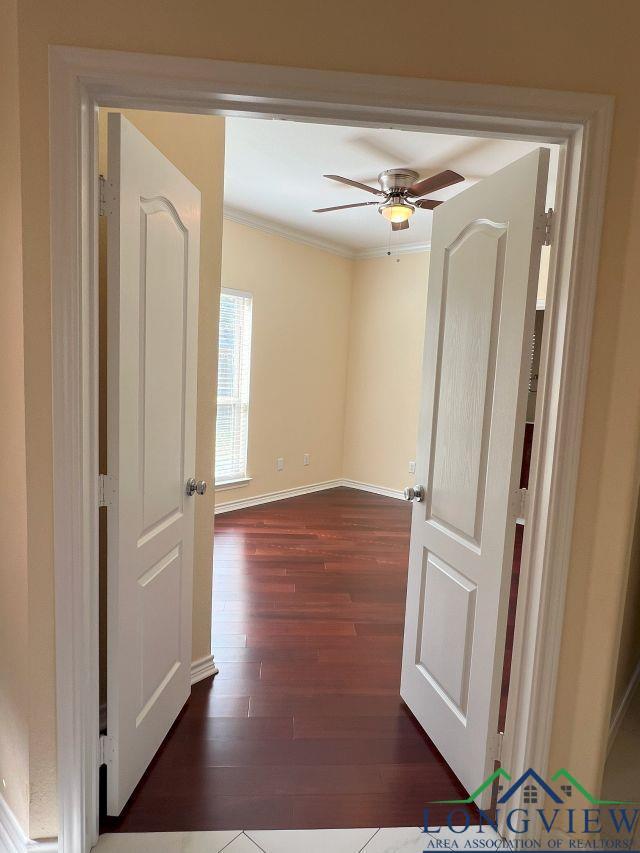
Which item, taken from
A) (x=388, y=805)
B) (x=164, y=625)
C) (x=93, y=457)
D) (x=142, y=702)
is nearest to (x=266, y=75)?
(x=93, y=457)

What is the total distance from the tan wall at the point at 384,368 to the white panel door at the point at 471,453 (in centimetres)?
376

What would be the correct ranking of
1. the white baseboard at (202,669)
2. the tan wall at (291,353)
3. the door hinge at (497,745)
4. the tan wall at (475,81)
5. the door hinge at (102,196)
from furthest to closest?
the tan wall at (291,353) → the white baseboard at (202,669) → the door hinge at (497,745) → the door hinge at (102,196) → the tan wall at (475,81)

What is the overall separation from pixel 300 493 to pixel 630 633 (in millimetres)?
4147

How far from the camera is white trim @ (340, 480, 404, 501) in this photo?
6191mm

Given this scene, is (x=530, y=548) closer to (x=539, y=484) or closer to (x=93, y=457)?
(x=539, y=484)

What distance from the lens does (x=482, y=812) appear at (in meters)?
1.75

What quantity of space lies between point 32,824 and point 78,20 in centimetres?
214

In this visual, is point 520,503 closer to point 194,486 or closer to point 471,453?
point 471,453

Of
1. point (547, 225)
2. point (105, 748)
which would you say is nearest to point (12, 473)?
point (105, 748)

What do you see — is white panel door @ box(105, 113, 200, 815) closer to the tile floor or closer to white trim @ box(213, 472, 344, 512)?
the tile floor

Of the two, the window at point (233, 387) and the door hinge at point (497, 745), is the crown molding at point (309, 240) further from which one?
the door hinge at point (497, 745)

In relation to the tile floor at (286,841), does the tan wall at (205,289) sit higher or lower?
higher

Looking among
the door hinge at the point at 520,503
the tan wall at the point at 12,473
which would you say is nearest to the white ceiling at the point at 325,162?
the tan wall at the point at 12,473

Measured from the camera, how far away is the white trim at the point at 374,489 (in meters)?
6.19
